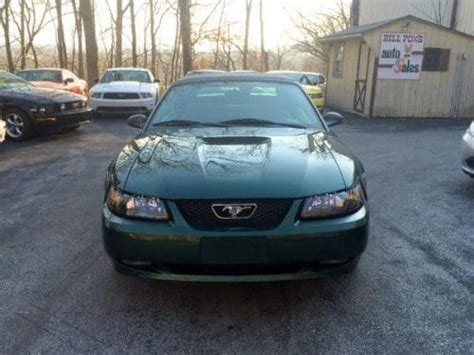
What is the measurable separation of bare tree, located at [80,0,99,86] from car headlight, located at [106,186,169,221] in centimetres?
1624

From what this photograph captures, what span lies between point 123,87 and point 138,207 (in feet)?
37.8

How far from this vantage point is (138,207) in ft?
9.92

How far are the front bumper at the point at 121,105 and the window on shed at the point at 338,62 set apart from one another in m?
7.98

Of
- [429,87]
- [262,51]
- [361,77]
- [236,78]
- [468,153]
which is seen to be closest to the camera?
[236,78]

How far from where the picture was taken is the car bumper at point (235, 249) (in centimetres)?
288

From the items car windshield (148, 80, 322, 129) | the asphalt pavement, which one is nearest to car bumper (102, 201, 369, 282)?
the asphalt pavement

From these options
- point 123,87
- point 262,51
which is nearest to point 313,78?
point 123,87

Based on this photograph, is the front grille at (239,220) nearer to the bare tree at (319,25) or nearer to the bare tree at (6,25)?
the bare tree at (6,25)

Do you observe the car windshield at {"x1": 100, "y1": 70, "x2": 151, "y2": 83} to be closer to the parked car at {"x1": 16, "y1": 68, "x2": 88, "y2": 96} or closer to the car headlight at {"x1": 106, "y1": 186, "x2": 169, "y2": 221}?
the parked car at {"x1": 16, "y1": 68, "x2": 88, "y2": 96}

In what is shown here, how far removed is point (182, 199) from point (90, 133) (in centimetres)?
913

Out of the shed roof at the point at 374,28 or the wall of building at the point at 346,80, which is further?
the wall of building at the point at 346,80

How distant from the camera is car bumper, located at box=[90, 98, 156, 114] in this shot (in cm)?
1383

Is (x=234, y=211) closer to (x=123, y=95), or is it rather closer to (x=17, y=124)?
(x=17, y=124)

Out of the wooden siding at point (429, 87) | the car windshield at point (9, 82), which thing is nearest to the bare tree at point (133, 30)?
the wooden siding at point (429, 87)
